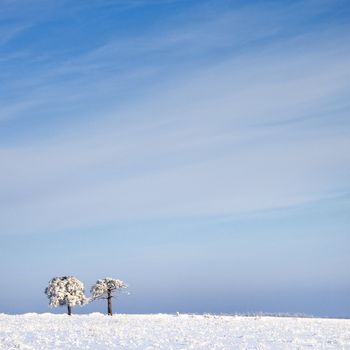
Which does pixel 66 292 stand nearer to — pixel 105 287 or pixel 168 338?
pixel 105 287

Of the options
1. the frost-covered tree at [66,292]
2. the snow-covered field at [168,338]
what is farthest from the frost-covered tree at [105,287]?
the snow-covered field at [168,338]

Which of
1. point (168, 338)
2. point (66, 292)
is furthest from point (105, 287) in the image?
point (168, 338)

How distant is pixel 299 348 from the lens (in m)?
30.6

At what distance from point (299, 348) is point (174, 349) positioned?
632 cm

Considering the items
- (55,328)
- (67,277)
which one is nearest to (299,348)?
(55,328)

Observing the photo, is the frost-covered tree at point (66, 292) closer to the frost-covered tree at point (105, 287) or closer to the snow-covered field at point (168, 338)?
the frost-covered tree at point (105, 287)

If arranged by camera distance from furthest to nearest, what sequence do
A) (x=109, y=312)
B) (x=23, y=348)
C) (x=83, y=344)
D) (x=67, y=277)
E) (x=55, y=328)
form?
(x=67, y=277), (x=109, y=312), (x=55, y=328), (x=83, y=344), (x=23, y=348)

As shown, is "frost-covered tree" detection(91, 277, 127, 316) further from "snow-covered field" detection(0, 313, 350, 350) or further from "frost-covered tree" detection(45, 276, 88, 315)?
"snow-covered field" detection(0, 313, 350, 350)

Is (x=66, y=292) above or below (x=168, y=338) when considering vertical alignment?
above

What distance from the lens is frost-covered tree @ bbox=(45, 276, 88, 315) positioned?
2840 inches

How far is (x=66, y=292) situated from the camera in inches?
2862

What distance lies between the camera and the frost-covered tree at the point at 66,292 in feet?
237

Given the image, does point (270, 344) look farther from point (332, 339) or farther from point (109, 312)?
point (109, 312)

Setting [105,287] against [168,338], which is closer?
[168,338]
